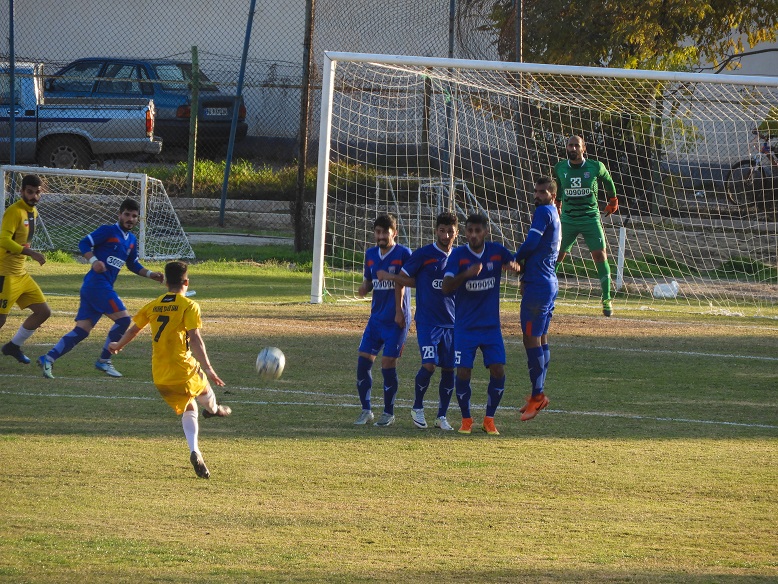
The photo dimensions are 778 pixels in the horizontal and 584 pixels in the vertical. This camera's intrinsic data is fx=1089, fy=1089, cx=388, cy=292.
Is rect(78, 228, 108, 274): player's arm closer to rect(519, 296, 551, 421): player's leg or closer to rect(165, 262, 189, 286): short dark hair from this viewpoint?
rect(165, 262, 189, 286): short dark hair

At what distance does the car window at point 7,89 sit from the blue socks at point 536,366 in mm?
13935

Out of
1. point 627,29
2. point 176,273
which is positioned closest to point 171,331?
point 176,273

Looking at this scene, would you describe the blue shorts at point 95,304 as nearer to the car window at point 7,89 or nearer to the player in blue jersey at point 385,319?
the player in blue jersey at point 385,319

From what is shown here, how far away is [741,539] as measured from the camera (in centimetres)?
572

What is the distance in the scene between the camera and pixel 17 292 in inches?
400

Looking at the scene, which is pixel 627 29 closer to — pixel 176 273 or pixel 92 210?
pixel 92 210

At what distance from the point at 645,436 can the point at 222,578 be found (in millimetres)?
4231

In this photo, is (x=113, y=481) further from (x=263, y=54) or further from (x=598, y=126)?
(x=263, y=54)

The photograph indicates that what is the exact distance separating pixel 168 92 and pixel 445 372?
14.1 meters

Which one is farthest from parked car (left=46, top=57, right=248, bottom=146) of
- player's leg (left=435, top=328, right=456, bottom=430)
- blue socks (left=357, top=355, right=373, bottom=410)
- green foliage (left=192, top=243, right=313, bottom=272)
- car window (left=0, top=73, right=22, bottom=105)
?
player's leg (left=435, top=328, right=456, bottom=430)

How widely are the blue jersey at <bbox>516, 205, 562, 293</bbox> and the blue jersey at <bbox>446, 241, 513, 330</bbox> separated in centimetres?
60

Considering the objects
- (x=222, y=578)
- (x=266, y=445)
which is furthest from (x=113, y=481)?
(x=222, y=578)

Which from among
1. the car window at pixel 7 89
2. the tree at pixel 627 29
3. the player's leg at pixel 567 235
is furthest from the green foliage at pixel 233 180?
the player's leg at pixel 567 235

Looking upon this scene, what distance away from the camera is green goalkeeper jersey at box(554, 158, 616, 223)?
12688mm
